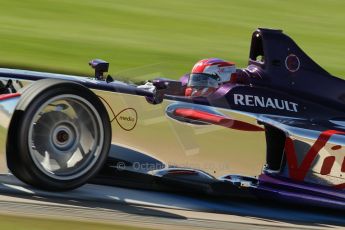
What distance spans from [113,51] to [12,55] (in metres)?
1.88

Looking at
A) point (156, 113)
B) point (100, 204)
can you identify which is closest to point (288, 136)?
point (156, 113)

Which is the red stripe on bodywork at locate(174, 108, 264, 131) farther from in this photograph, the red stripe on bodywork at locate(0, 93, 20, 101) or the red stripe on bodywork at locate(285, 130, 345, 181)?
the red stripe on bodywork at locate(0, 93, 20, 101)

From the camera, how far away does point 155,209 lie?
5949mm

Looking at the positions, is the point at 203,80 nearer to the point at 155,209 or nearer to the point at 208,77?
the point at 208,77

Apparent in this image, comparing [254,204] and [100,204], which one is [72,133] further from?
[254,204]

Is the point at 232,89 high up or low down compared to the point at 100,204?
up

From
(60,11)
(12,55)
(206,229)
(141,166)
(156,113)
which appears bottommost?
(206,229)

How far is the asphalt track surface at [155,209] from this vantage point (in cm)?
557

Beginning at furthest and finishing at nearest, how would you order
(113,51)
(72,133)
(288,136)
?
(113,51)
(288,136)
(72,133)

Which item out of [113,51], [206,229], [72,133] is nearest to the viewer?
[206,229]

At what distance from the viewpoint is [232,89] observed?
6.58 m

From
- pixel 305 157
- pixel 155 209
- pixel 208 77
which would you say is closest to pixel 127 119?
pixel 155 209

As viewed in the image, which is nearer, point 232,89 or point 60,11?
point 232,89

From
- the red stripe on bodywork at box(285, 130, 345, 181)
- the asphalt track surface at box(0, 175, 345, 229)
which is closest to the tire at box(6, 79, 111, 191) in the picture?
the asphalt track surface at box(0, 175, 345, 229)
